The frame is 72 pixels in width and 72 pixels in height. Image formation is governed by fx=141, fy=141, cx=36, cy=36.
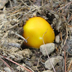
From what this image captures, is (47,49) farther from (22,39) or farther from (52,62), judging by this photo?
(22,39)

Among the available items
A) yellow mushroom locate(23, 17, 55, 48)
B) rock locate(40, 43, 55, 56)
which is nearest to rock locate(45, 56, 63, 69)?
rock locate(40, 43, 55, 56)

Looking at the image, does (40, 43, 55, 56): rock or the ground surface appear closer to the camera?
the ground surface

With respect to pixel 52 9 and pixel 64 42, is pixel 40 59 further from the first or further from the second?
pixel 52 9

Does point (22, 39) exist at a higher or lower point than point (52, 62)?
higher

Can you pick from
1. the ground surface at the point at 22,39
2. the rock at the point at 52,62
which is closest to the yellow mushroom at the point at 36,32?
the ground surface at the point at 22,39

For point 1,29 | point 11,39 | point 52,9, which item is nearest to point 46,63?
point 11,39

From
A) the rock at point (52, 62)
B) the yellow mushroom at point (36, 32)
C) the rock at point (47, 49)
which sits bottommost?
the rock at point (52, 62)

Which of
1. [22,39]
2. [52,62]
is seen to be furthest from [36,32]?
[52,62]

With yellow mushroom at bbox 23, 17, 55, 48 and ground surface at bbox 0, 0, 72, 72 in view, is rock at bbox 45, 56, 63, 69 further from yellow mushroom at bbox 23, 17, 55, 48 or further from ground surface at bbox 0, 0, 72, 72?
yellow mushroom at bbox 23, 17, 55, 48

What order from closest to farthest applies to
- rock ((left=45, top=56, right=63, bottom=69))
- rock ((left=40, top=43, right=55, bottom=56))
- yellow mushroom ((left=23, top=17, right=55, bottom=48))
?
1. rock ((left=45, top=56, right=63, bottom=69))
2. rock ((left=40, top=43, right=55, bottom=56))
3. yellow mushroom ((left=23, top=17, right=55, bottom=48))

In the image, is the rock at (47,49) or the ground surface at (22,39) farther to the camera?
the rock at (47,49)

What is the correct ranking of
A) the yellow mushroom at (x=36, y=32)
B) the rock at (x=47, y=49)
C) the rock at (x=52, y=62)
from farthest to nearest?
the yellow mushroom at (x=36, y=32) < the rock at (x=47, y=49) < the rock at (x=52, y=62)

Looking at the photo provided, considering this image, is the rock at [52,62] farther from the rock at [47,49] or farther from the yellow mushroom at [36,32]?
the yellow mushroom at [36,32]
